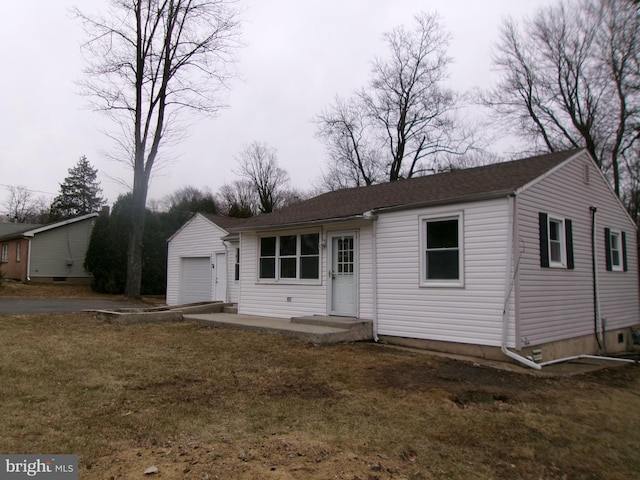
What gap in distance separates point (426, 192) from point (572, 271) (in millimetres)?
3652

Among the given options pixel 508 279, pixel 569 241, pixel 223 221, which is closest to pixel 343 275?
pixel 508 279

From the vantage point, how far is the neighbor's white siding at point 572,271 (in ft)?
29.1

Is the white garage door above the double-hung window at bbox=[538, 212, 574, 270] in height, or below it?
below

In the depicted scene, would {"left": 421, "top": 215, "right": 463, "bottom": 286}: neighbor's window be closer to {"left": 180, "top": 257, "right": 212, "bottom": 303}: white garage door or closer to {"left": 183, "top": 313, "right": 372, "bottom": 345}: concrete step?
{"left": 183, "top": 313, "right": 372, "bottom": 345}: concrete step

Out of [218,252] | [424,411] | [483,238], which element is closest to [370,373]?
[424,411]

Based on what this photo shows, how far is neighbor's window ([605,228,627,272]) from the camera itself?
12.2 metres

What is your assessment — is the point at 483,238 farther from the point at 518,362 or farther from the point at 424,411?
the point at 424,411

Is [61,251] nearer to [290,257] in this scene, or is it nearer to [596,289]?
[290,257]

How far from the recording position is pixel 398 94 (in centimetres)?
3152

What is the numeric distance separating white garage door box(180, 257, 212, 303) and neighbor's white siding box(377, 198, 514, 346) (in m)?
10.6

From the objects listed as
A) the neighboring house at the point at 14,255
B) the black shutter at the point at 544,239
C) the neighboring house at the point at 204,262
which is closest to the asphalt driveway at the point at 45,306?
the neighboring house at the point at 204,262

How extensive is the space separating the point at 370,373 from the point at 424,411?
1.92m

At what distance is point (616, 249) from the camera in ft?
42.1
